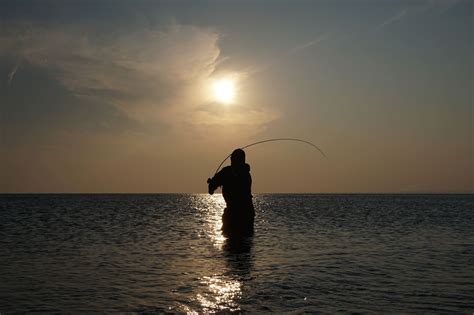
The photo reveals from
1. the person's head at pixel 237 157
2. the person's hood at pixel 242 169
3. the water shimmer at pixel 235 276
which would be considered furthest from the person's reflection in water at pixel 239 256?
the person's head at pixel 237 157

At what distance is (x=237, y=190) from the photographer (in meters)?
28.7

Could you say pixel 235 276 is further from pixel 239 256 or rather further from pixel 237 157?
pixel 237 157

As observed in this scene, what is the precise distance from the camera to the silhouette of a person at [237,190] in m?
28.7

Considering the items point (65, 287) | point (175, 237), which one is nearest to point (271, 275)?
point (65, 287)

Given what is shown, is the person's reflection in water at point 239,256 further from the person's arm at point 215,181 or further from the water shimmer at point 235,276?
the person's arm at point 215,181

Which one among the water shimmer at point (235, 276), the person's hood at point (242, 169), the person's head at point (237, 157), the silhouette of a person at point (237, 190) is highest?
the person's head at point (237, 157)

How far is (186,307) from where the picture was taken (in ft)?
36.2

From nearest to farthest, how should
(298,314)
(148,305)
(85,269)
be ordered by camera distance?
(298,314)
(148,305)
(85,269)

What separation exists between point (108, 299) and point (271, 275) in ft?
19.4

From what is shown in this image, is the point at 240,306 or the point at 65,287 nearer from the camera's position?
the point at 240,306

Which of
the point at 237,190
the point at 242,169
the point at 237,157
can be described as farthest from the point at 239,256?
the point at 237,157

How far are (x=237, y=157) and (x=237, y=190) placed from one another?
2.17 m

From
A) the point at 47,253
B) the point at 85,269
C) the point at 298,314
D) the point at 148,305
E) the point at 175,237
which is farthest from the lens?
the point at 175,237

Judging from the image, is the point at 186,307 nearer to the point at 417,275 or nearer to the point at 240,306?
the point at 240,306
